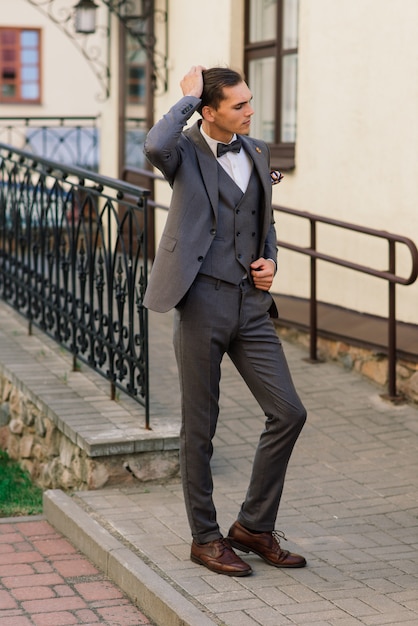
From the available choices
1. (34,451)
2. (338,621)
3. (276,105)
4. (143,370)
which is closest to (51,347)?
(34,451)

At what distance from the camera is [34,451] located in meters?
7.34

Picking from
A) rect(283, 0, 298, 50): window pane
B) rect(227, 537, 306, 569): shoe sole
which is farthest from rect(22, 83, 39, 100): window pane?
rect(227, 537, 306, 569): shoe sole

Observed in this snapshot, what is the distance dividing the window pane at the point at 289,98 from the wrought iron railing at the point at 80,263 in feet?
7.18

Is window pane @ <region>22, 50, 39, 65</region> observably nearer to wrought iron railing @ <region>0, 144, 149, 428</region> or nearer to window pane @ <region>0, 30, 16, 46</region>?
window pane @ <region>0, 30, 16, 46</region>

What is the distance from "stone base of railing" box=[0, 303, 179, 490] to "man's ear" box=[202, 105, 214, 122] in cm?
200

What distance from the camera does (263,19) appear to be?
33.0 feet

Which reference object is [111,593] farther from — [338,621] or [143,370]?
[143,370]

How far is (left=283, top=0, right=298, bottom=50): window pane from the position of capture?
958 cm

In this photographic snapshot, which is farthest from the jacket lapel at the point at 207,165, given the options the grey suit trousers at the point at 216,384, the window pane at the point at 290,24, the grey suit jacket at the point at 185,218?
the window pane at the point at 290,24

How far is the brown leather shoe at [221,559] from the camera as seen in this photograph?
5012mm

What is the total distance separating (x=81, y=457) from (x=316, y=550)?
154 centimetres

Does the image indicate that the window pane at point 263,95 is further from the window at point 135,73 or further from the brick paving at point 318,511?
the window at point 135,73

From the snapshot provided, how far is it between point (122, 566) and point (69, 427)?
145cm

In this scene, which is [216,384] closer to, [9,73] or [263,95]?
[263,95]
